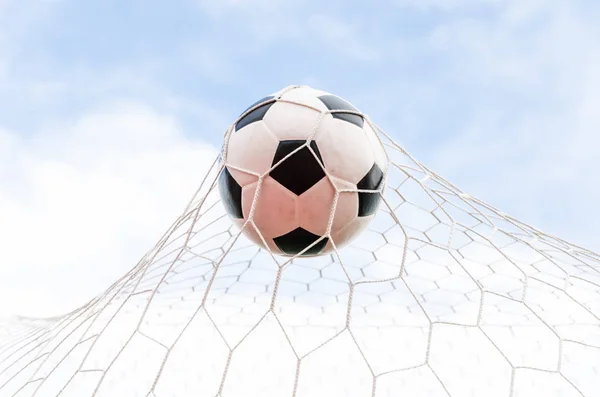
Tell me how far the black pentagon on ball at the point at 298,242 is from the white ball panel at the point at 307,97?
554 mm

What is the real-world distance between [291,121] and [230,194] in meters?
0.45

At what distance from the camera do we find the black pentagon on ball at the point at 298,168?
2125 millimetres

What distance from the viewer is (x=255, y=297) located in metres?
4.20

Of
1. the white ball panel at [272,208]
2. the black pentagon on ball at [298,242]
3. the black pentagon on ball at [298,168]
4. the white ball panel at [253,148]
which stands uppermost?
the white ball panel at [253,148]

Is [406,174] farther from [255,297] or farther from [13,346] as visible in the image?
[13,346]

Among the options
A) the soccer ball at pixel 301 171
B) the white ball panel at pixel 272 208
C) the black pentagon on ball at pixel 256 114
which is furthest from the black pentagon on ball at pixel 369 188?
the black pentagon on ball at pixel 256 114

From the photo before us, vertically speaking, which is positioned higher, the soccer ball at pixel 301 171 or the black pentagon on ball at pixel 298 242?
the soccer ball at pixel 301 171

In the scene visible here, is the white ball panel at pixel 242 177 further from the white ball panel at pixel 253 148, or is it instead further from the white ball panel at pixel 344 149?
the white ball panel at pixel 344 149

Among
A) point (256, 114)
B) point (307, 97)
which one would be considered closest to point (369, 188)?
point (307, 97)

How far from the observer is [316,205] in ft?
7.11

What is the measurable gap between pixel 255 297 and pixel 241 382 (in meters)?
0.83

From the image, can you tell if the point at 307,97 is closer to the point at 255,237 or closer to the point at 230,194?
the point at 230,194

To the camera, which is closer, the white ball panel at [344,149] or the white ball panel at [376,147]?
the white ball panel at [344,149]

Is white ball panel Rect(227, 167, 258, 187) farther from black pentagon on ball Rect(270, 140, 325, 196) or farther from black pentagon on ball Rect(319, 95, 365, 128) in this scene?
black pentagon on ball Rect(319, 95, 365, 128)
